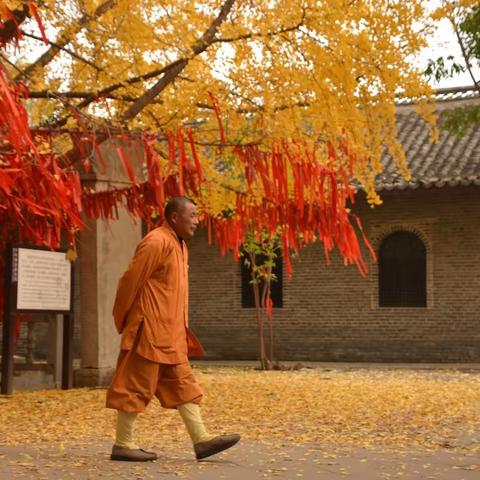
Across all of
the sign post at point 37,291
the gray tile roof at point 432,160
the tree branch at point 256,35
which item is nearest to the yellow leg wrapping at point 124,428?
the tree branch at point 256,35

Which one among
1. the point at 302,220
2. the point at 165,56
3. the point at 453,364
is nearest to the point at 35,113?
the point at 165,56

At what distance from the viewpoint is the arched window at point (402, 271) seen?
19.9 meters

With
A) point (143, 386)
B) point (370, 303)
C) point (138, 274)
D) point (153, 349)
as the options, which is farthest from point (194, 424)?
point (370, 303)

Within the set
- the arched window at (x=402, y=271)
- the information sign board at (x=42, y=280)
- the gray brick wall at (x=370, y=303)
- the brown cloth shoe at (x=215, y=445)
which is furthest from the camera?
the arched window at (x=402, y=271)

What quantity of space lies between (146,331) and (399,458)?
1.86 m

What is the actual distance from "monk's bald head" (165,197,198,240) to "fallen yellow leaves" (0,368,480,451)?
175 cm

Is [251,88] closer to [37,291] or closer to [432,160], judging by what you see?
[37,291]

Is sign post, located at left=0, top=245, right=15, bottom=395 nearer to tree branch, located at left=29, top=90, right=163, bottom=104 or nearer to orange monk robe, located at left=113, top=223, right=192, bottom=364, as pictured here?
tree branch, located at left=29, top=90, right=163, bottom=104

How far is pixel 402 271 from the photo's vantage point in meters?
20.2

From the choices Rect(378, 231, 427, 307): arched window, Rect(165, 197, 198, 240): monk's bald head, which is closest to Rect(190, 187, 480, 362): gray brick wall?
Rect(378, 231, 427, 307): arched window

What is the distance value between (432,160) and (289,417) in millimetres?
11389

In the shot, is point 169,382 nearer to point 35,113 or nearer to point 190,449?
point 190,449

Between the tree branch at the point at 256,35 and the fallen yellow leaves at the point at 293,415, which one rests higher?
the tree branch at the point at 256,35

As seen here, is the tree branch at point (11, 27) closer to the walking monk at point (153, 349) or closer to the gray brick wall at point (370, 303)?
the walking monk at point (153, 349)
